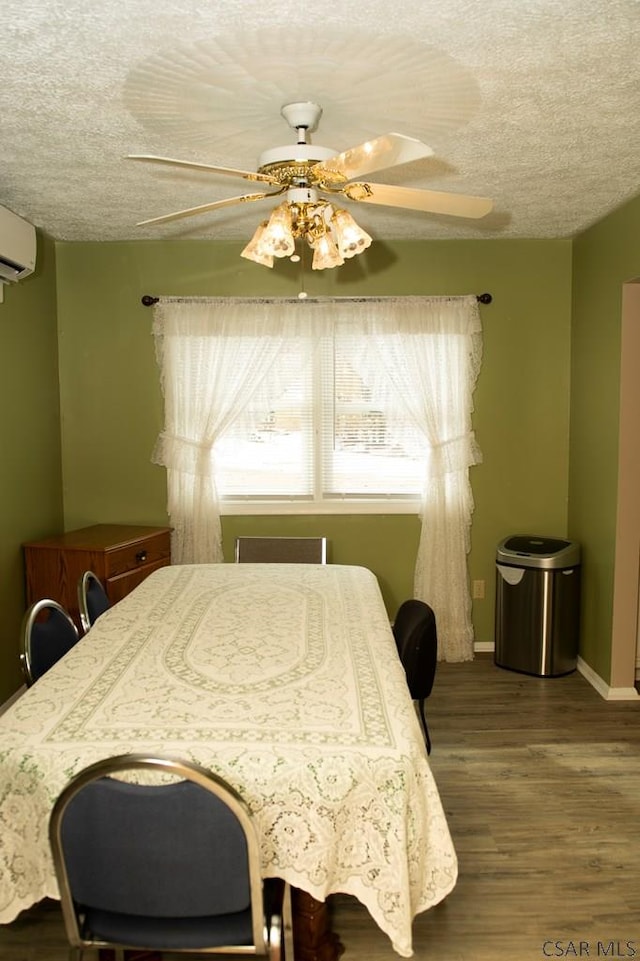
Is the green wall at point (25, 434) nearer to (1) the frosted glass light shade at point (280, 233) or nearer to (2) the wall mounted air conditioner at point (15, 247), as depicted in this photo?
(2) the wall mounted air conditioner at point (15, 247)

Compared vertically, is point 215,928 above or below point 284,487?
below

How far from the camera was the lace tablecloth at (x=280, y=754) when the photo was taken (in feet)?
4.83

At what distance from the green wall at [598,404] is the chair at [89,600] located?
2.47 m

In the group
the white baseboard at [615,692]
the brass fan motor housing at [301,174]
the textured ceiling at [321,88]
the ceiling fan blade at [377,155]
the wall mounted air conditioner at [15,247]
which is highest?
the textured ceiling at [321,88]

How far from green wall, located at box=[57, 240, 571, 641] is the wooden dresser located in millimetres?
564

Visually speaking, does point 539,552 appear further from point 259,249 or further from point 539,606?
point 259,249

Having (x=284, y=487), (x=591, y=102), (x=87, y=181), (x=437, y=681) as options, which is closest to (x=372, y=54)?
(x=591, y=102)

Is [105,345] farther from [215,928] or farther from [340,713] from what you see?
[215,928]

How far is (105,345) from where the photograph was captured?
4102mm

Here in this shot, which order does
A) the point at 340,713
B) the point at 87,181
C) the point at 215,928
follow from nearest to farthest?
1. the point at 215,928
2. the point at 340,713
3. the point at 87,181

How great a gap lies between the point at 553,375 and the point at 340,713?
3055 millimetres

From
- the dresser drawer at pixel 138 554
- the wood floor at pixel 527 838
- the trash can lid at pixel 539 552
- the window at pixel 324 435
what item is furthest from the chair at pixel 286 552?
the trash can lid at pixel 539 552

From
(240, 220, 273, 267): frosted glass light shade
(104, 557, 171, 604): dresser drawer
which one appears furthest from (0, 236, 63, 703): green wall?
(240, 220, 273, 267): frosted glass light shade

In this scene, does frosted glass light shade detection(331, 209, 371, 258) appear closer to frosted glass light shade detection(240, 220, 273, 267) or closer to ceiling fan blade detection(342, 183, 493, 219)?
ceiling fan blade detection(342, 183, 493, 219)
